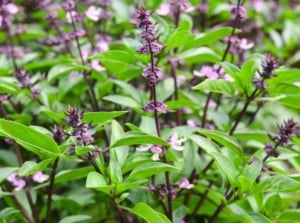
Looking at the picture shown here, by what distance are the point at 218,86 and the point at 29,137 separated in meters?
0.57

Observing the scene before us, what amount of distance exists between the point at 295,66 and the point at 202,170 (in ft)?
6.36

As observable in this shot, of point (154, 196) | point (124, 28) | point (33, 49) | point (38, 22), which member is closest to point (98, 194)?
point (154, 196)

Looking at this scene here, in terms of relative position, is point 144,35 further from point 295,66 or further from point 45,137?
point 295,66

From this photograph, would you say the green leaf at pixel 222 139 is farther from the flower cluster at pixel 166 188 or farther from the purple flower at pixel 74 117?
the purple flower at pixel 74 117

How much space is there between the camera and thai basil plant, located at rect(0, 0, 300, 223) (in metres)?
1.38

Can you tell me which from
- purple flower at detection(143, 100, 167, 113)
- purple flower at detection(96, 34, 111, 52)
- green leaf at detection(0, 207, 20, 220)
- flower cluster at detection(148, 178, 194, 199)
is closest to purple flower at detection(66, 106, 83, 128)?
purple flower at detection(143, 100, 167, 113)

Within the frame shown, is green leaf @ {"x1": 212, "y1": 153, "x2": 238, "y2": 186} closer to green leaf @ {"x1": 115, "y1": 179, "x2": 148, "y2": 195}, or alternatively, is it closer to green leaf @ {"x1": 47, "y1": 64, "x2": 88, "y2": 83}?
green leaf @ {"x1": 115, "y1": 179, "x2": 148, "y2": 195}

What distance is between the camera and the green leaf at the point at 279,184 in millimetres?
1359

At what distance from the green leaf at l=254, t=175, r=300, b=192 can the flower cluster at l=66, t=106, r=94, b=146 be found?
470 mm

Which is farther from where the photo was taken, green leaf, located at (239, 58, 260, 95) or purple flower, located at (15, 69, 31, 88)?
purple flower, located at (15, 69, 31, 88)

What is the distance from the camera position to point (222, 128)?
1.85 meters

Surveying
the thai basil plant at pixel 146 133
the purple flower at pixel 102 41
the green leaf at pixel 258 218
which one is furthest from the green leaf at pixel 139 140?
the purple flower at pixel 102 41

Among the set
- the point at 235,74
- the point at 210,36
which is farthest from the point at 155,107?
the point at 210,36

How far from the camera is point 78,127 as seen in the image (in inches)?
51.6
